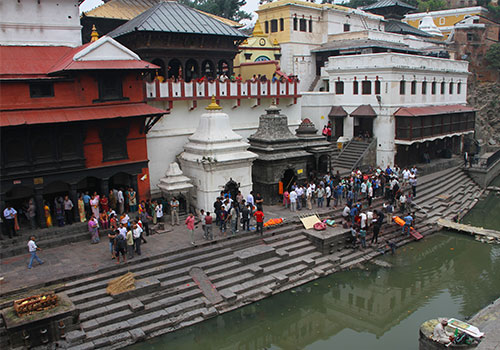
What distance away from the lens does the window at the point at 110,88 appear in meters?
18.1

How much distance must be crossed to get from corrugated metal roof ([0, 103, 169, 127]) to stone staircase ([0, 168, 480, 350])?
590 centimetres

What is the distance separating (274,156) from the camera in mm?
21312

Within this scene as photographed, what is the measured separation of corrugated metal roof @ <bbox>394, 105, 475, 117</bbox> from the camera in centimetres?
2798

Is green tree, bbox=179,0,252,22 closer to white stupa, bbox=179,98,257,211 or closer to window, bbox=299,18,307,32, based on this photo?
window, bbox=299,18,307,32

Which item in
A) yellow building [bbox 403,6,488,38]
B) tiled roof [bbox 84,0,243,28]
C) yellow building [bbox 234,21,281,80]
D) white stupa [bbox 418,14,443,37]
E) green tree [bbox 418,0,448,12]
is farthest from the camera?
green tree [bbox 418,0,448,12]

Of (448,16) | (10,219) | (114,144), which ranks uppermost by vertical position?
(448,16)

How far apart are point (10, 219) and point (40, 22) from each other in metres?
9.37

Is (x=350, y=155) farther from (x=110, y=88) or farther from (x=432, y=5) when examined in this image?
(x=432, y=5)

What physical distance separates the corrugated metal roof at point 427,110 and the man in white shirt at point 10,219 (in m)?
22.1

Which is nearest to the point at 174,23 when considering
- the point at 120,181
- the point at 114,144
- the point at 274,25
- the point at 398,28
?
the point at 114,144

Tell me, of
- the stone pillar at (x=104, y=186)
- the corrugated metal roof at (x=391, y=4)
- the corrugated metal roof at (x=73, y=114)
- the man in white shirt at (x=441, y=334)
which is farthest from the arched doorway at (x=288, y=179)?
the corrugated metal roof at (x=391, y=4)

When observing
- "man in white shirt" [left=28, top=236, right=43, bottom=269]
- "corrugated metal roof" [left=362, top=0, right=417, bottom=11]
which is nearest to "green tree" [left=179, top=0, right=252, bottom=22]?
"corrugated metal roof" [left=362, top=0, right=417, bottom=11]

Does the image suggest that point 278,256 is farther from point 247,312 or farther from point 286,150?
point 286,150

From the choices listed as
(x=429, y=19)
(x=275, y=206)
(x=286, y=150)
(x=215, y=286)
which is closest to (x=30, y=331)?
(x=215, y=286)
